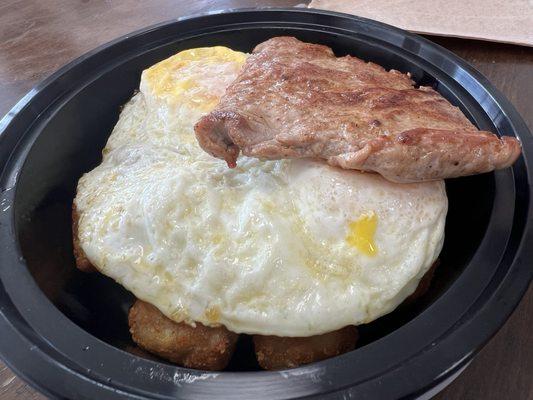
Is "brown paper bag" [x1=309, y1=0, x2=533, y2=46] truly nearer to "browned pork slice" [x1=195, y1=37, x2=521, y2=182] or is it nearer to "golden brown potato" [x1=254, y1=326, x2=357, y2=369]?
"browned pork slice" [x1=195, y1=37, x2=521, y2=182]

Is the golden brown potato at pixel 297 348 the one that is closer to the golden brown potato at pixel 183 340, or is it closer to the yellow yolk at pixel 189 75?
the golden brown potato at pixel 183 340

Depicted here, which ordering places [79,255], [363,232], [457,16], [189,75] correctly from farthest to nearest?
Result: [457,16]
[189,75]
[79,255]
[363,232]

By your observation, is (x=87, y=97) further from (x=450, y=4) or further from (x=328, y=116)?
(x=450, y=4)

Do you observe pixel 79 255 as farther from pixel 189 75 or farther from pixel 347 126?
pixel 347 126

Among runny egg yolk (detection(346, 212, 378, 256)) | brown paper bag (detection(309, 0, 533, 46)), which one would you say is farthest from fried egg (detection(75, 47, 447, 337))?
brown paper bag (detection(309, 0, 533, 46))

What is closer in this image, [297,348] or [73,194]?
[297,348]

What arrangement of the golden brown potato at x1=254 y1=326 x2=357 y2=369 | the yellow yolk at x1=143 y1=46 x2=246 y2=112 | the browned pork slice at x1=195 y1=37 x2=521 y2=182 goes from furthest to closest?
the yellow yolk at x1=143 y1=46 x2=246 y2=112
the golden brown potato at x1=254 y1=326 x2=357 y2=369
the browned pork slice at x1=195 y1=37 x2=521 y2=182

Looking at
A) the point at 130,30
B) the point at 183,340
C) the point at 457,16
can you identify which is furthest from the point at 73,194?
the point at 457,16
